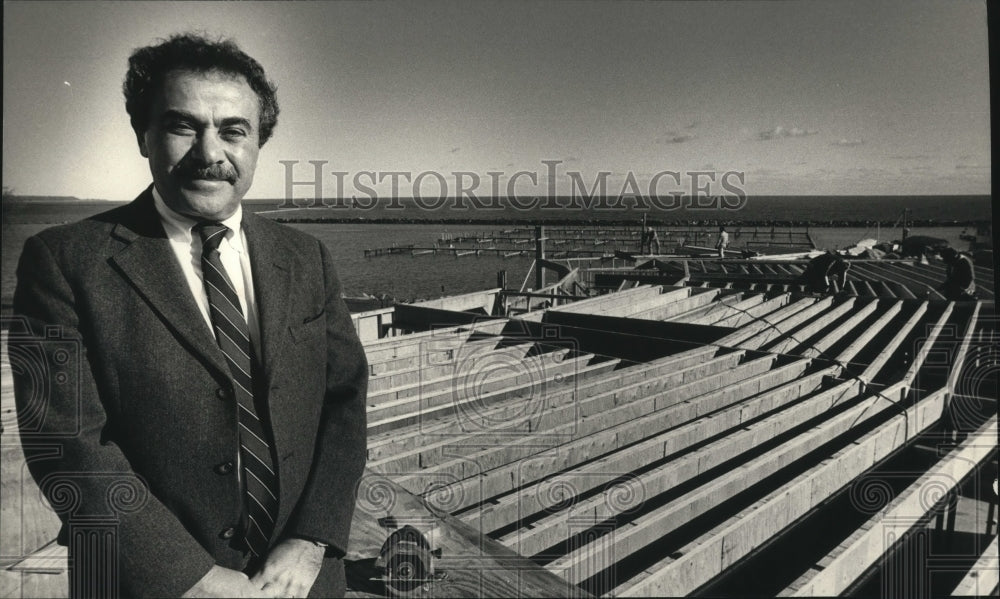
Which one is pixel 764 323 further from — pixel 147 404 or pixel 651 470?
pixel 147 404

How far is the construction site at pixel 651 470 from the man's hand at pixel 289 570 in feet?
1.84

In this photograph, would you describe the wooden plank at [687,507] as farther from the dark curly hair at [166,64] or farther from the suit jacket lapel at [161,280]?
the dark curly hair at [166,64]

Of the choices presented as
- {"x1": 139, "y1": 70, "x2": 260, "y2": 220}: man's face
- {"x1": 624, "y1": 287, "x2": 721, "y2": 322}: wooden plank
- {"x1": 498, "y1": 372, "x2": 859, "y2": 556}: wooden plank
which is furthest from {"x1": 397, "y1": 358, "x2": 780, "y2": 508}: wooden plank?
{"x1": 624, "y1": 287, "x2": 721, "y2": 322}: wooden plank

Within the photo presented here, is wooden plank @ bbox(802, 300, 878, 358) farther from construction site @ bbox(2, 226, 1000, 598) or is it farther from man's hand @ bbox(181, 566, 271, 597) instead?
man's hand @ bbox(181, 566, 271, 597)

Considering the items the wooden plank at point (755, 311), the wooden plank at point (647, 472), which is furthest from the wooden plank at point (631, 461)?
the wooden plank at point (755, 311)

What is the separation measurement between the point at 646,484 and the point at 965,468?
2.96 metres

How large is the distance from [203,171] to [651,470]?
382cm

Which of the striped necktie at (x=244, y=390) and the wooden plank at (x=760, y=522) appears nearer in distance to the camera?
the striped necktie at (x=244, y=390)

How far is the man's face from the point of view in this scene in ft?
5.73

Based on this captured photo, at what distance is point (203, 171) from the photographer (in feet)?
5.85

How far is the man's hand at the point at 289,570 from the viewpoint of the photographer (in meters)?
1.85

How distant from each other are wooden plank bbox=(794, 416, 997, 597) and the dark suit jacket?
104 inches

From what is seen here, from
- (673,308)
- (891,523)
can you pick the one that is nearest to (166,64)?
(891,523)

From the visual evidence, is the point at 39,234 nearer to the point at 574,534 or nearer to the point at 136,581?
the point at 136,581
